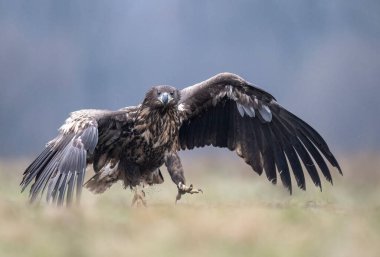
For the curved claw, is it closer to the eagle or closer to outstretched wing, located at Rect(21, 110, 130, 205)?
the eagle

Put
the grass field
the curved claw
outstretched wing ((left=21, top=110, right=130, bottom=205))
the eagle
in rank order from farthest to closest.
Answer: the eagle → the curved claw → outstretched wing ((left=21, top=110, right=130, bottom=205)) → the grass field

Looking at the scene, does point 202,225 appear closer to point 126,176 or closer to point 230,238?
point 230,238

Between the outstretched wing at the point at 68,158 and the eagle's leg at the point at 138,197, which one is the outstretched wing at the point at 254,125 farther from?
the outstretched wing at the point at 68,158

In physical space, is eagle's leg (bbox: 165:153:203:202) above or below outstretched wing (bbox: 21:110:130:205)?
below

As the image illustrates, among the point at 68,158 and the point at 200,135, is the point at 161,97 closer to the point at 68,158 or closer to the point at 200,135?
the point at 200,135

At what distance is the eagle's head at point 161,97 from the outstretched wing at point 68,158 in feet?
1.37

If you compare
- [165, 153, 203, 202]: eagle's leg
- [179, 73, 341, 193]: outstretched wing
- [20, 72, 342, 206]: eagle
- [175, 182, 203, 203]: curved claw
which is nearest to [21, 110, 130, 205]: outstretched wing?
[20, 72, 342, 206]: eagle

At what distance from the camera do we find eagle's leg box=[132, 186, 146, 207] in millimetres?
7672

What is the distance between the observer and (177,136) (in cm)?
810

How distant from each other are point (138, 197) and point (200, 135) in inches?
40.9

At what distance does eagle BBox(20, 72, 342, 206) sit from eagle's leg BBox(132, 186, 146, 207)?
1cm

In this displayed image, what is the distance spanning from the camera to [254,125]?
8.25m

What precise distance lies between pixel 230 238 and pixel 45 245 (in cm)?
102

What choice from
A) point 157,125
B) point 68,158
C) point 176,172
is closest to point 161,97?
point 157,125
